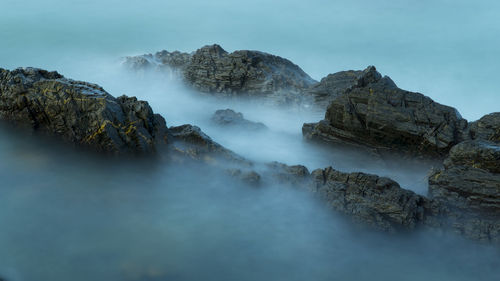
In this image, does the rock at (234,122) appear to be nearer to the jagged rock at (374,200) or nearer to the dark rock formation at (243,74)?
the dark rock formation at (243,74)

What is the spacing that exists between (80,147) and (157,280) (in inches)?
468

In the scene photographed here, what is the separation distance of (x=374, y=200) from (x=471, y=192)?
497cm

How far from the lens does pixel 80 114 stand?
992 inches

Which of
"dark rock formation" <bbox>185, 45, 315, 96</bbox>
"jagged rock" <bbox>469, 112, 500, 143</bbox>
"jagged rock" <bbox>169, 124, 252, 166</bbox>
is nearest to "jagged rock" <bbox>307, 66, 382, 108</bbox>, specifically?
"dark rock formation" <bbox>185, 45, 315, 96</bbox>

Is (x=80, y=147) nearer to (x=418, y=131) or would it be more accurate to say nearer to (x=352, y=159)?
(x=352, y=159)

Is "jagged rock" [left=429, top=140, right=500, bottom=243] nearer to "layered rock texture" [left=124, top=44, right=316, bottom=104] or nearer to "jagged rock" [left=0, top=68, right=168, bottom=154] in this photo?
"jagged rock" [left=0, top=68, right=168, bottom=154]

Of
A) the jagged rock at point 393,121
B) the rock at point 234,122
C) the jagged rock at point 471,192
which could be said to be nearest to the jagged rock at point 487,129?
the jagged rock at point 393,121

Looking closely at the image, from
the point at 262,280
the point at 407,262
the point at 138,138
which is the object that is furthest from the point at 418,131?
the point at 138,138

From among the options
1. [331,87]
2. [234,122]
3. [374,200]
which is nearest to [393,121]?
[374,200]

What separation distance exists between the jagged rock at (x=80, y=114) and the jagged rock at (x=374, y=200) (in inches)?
428

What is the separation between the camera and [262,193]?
2375 centimetres

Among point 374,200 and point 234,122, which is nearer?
point 374,200

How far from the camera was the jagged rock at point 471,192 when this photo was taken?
20844mm

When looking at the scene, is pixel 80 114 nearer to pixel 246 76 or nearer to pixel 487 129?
pixel 246 76
